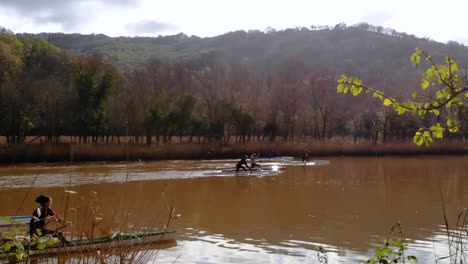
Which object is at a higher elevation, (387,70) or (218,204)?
(387,70)

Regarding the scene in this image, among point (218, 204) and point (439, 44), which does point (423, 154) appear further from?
point (439, 44)

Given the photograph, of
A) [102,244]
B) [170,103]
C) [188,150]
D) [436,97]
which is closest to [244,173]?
[188,150]

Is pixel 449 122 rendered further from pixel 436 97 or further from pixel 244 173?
pixel 244 173

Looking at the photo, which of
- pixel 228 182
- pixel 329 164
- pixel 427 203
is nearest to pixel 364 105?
pixel 329 164

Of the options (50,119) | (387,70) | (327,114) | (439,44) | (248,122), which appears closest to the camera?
(50,119)

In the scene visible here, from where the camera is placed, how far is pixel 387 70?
96375 millimetres

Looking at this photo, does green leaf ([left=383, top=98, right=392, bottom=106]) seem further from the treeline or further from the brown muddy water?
the treeline

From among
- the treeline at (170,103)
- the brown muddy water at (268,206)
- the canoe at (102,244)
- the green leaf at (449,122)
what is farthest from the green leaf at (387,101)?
the treeline at (170,103)

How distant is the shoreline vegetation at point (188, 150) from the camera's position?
3466 cm

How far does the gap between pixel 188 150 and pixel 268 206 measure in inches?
895

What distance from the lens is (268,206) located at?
17547mm

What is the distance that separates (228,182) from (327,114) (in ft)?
119

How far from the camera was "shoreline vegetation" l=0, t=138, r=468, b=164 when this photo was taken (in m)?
34.7

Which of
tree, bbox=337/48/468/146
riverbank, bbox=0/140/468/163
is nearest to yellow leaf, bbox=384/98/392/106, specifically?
tree, bbox=337/48/468/146
